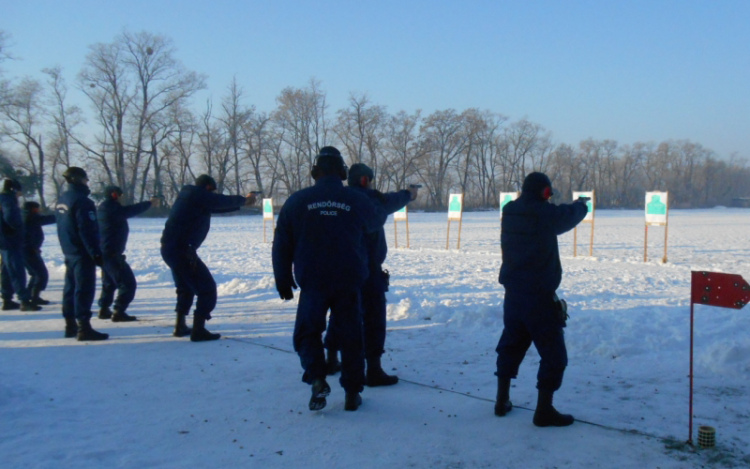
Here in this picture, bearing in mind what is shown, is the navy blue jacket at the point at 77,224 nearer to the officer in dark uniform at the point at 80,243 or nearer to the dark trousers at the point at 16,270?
the officer in dark uniform at the point at 80,243

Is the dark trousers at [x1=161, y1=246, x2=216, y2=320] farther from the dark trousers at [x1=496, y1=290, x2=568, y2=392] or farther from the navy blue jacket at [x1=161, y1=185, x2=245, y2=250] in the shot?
the dark trousers at [x1=496, y1=290, x2=568, y2=392]

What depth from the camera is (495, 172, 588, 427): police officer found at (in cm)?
387

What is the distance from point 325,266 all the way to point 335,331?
0.52m

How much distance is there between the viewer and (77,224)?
6.63m

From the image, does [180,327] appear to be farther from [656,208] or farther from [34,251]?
[656,208]

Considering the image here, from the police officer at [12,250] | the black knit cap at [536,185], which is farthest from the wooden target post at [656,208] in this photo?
the police officer at [12,250]

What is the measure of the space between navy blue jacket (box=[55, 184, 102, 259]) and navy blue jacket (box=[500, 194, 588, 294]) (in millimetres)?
4908

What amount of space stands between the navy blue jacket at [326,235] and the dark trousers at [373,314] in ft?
2.01

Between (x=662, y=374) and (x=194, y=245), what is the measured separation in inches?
191

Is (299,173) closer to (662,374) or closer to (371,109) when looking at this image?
(371,109)

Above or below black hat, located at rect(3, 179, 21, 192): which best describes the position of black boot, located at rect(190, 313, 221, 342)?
below

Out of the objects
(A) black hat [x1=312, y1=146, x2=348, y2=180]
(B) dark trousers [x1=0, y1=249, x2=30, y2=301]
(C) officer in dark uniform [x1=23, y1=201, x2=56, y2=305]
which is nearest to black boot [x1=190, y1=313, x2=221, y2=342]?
(A) black hat [x1=312, y1=146, x2=348, y2=180]

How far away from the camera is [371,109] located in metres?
68.5

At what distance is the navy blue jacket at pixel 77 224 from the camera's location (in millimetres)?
6621
